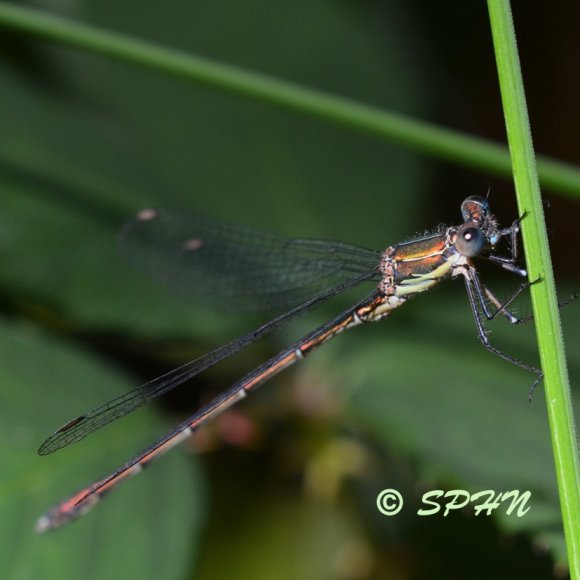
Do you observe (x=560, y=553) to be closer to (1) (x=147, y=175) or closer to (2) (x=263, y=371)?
(2) (x=263, y=371)

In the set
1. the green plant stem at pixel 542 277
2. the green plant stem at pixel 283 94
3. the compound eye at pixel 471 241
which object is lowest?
the green plant stem at pixel 542 277

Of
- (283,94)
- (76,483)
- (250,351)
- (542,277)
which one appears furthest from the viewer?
(250,351)

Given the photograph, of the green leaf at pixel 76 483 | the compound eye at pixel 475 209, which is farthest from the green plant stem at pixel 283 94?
the green leaf at pixel 76 483

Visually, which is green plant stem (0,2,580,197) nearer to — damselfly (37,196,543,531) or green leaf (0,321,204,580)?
damselfly (37,196,543,531)

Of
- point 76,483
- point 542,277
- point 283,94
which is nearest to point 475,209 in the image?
point 283,94

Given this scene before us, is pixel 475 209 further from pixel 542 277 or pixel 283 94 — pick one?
pixel 542 277

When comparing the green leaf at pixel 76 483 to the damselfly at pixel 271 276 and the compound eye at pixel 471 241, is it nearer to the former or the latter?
the damselfly at pixel 271 276
